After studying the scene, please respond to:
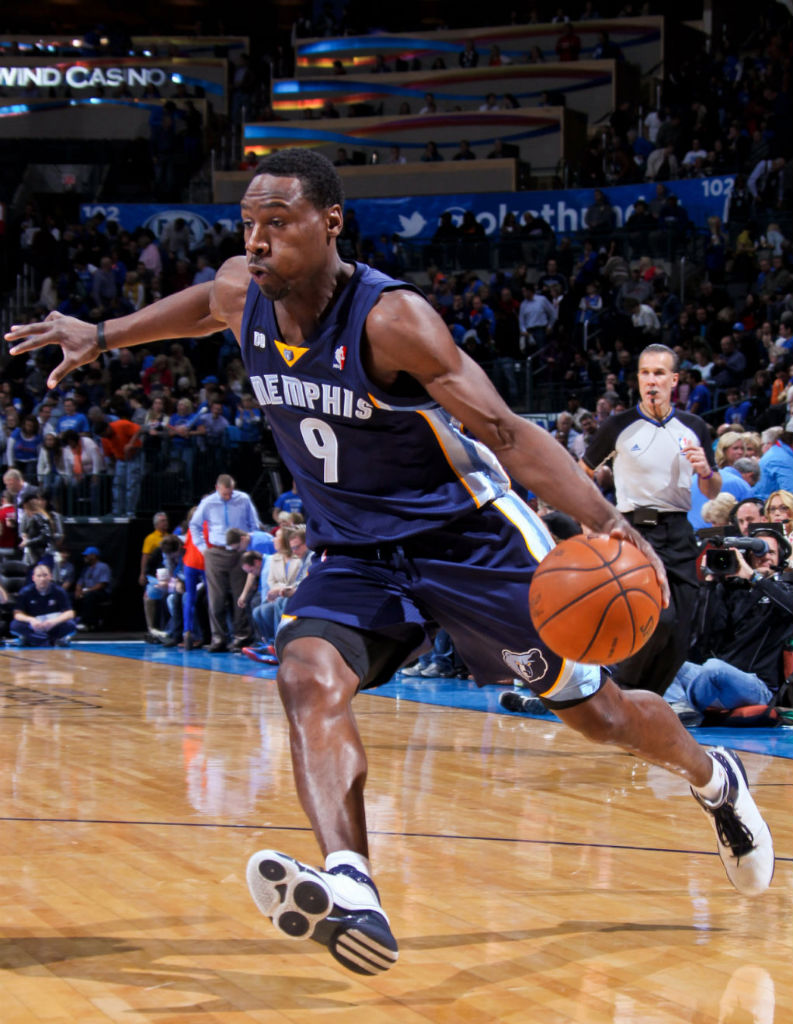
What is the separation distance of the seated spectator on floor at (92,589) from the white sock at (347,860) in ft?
38.6

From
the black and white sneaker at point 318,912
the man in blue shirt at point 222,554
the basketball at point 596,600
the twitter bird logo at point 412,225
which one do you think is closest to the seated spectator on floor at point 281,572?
the man in blue shirt at point 222,554

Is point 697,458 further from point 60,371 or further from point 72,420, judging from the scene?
point 72,420

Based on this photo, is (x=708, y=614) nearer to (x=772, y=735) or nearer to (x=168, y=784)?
(x=772, y=735)

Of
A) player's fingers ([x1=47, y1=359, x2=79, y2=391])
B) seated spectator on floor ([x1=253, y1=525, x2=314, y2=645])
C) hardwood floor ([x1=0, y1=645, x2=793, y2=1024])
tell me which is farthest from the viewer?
seated spectator on floor ([x1=253, y1=525, x2=314, y2=645])

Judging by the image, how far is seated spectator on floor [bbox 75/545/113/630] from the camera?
14.3 metres

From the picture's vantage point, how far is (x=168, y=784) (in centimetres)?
568

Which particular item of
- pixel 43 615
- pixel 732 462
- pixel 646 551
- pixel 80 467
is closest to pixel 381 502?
pixel 646 551

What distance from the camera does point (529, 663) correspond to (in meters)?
3.44

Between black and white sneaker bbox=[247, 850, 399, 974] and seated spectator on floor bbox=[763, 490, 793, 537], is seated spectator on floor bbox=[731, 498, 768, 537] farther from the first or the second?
black and white sneaker bbox=[247, 850, 399, 974]

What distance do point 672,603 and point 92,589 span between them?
9057 millimetres

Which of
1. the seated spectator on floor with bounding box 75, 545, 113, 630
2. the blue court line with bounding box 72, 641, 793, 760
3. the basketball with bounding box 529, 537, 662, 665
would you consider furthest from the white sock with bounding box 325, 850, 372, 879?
the seated spectator on floor with bounding box 75, 545, 113, 630

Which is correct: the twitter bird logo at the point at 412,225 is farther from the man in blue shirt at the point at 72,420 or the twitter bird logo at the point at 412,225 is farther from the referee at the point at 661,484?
the referee at the point at 661,484

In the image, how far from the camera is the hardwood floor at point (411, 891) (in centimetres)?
298

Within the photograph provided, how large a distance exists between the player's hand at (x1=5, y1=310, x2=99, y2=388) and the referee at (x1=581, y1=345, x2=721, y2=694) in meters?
3.25
